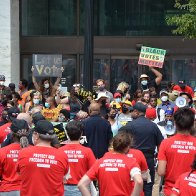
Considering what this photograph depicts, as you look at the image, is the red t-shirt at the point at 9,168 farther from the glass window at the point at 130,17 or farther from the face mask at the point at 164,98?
the glass window at the point at 130,17

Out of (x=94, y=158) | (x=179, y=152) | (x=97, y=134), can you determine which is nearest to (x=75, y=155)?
(x=94, y=158)

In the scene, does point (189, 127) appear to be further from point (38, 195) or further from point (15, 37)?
point (15, 37)

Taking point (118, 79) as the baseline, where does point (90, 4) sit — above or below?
above

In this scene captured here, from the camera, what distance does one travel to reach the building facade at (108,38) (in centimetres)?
2281

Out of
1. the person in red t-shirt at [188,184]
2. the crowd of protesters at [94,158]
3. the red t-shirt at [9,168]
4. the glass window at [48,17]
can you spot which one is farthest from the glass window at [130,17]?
the person in red t-shirt at [188,184]

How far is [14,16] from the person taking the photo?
22.2m

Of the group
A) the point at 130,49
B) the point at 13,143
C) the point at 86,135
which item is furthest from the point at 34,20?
the point at 13,143

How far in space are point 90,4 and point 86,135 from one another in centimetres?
588

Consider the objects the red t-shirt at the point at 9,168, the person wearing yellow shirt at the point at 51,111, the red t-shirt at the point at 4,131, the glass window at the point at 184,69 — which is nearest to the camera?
the red t-shirt at the point at 9,168

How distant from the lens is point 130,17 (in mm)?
23281

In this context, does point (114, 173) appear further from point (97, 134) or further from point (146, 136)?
point (97, 134)

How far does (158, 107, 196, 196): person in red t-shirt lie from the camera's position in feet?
26.6

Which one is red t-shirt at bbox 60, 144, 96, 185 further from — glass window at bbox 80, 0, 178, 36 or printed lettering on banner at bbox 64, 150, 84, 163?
glass window at bbox 80, 0, 178, 36

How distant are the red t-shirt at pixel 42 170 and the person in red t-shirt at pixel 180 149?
1237 millimetres
